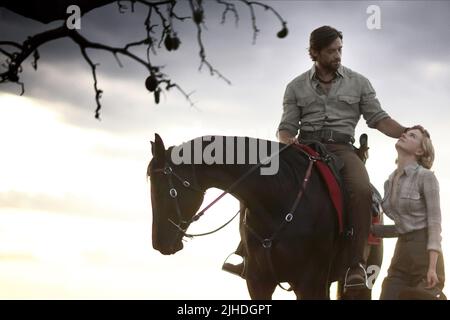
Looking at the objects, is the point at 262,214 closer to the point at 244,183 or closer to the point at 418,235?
the point at 244,183

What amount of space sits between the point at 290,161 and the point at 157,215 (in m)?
1.52

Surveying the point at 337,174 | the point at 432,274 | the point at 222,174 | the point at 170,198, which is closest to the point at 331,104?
the point at 337,174

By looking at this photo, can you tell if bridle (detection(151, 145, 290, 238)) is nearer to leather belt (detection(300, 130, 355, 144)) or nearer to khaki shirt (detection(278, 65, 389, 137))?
leather belt (detection(300, 130, 355, 144))

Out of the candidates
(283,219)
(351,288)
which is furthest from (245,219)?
(351,288)

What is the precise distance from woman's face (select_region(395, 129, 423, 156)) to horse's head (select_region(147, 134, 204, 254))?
2.14m

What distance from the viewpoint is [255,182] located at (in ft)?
23.7

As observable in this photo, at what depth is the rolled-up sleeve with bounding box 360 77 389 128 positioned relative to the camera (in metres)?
8.66

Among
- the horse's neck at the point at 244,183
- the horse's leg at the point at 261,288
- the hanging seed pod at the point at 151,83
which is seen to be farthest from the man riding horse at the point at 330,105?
the hanging seed pod at the point at 151,83

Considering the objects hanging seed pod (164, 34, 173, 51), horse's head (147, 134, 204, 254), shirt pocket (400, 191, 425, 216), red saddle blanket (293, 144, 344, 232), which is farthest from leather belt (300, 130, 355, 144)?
hanging seed pod (164, 34, 173, 51)

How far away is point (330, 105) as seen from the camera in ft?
27.6
